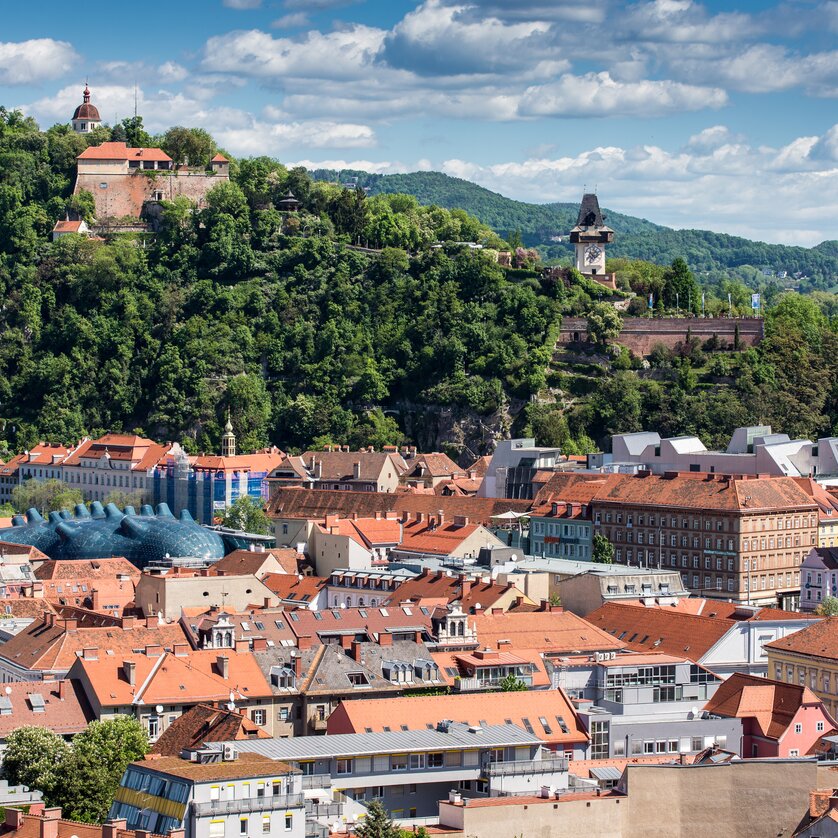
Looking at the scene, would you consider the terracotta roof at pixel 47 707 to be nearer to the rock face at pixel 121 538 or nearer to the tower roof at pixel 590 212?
the rock face at pixel 121 538

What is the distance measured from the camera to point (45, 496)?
145m

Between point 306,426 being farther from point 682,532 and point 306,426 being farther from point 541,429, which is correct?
point 682,532

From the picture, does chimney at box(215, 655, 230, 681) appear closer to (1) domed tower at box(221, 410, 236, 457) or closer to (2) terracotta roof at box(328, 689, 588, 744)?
(2) terracotta roof at box(328, 689, 588, 744)

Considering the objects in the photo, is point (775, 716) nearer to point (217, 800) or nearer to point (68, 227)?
point (217, 800)

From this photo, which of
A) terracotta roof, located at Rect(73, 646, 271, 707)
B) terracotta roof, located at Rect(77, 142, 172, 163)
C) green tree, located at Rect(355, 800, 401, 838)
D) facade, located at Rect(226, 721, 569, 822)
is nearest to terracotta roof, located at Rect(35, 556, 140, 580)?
terracotta roof, located at Rect(73, 646, 271, 707)

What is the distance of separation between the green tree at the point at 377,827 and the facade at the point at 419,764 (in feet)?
14.3

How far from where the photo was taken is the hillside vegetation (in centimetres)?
14725

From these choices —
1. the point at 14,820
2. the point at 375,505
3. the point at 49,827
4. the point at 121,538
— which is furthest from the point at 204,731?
the point at 375,505

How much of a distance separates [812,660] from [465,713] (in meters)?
19.8

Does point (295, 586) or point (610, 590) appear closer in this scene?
point (610, 590)

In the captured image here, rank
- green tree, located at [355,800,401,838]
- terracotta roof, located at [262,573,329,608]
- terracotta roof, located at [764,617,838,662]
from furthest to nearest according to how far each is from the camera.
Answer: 1. terracotta roof, located at [262,573,329,608]
2. terracotta roof, located at [764,617,838,662]
3. green tree, located at [355,800,401,838]

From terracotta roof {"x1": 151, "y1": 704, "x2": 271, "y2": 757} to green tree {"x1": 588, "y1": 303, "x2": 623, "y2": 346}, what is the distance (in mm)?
93804

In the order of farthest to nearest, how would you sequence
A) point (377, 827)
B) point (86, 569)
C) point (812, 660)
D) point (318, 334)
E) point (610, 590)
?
point (318, 334)
point (86, 569)
point (610, 590)
point (812, 660)
point (377, 827)

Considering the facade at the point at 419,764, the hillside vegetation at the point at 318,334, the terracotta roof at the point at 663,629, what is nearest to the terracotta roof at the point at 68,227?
the hillside vegetation at the point at 318,334
